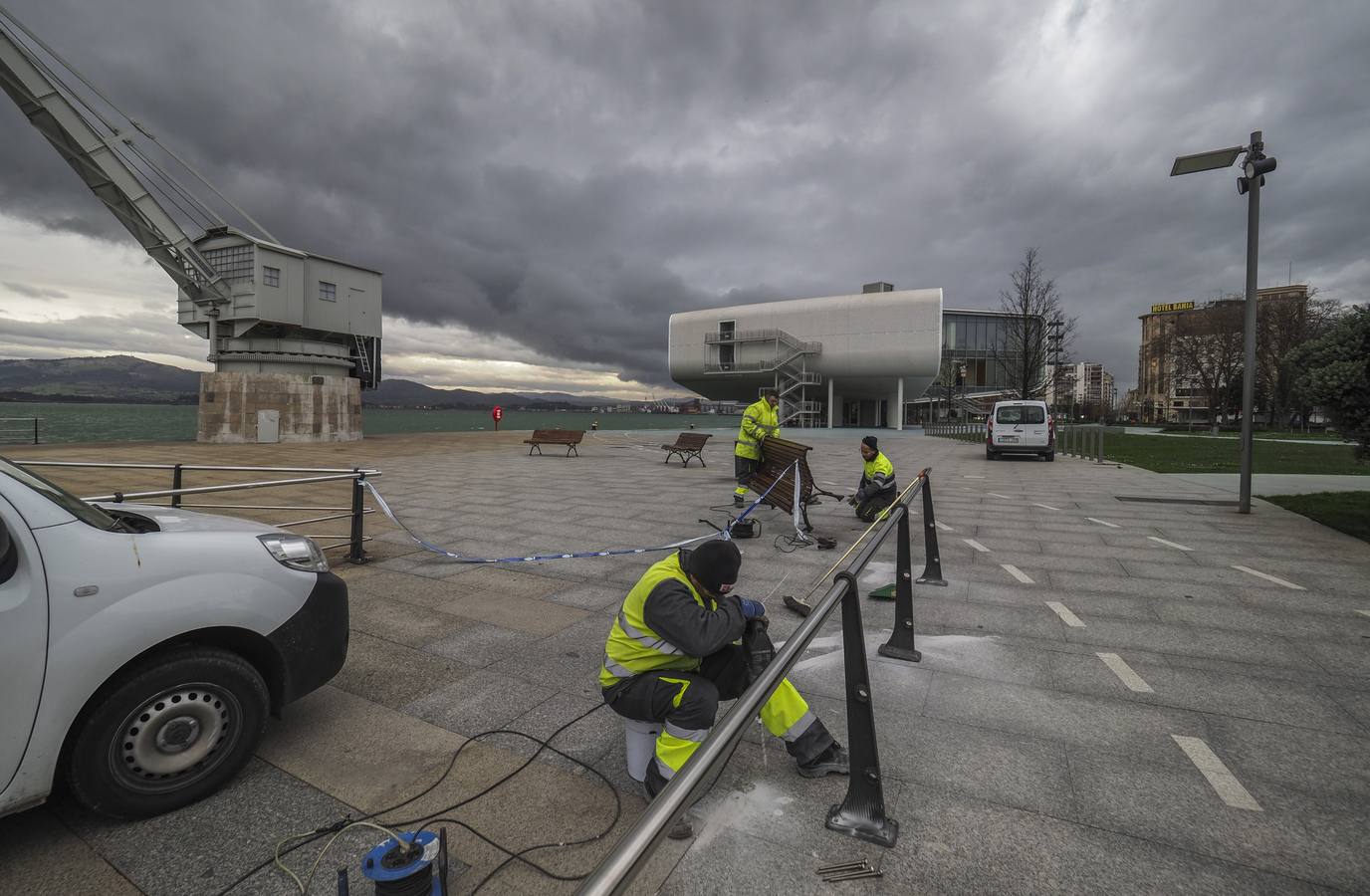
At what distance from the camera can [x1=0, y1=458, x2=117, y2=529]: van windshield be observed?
2471mm

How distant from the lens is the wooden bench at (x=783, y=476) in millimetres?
7746

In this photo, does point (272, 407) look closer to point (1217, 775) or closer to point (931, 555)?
point (931, 555)

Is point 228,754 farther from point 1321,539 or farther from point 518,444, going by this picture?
point 518,444

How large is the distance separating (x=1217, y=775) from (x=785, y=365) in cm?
4960

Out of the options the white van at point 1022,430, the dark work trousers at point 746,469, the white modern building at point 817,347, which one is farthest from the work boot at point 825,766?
the white modern building at point 817,347

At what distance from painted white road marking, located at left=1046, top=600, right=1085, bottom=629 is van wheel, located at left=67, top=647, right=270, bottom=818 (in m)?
5.26

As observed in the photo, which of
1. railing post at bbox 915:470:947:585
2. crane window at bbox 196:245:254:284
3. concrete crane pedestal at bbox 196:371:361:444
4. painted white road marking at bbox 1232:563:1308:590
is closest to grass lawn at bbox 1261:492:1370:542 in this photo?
painted white road marking at bbox 1232:563:1308:590

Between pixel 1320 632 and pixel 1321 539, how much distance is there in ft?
14.2

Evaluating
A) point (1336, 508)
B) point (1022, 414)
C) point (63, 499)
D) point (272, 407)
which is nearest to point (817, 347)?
point (1022, 414)

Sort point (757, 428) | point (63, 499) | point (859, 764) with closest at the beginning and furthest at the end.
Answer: point (859, 764) < point (63, 499) < point (757, 428)

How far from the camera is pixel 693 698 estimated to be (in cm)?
253

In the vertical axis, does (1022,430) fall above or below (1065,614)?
above

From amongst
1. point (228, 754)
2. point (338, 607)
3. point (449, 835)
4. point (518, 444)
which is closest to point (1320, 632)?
point (449, 835)

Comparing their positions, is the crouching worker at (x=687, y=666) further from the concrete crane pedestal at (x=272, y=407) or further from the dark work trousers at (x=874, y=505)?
the concrete crane pedestal at (x=272, y=407)
